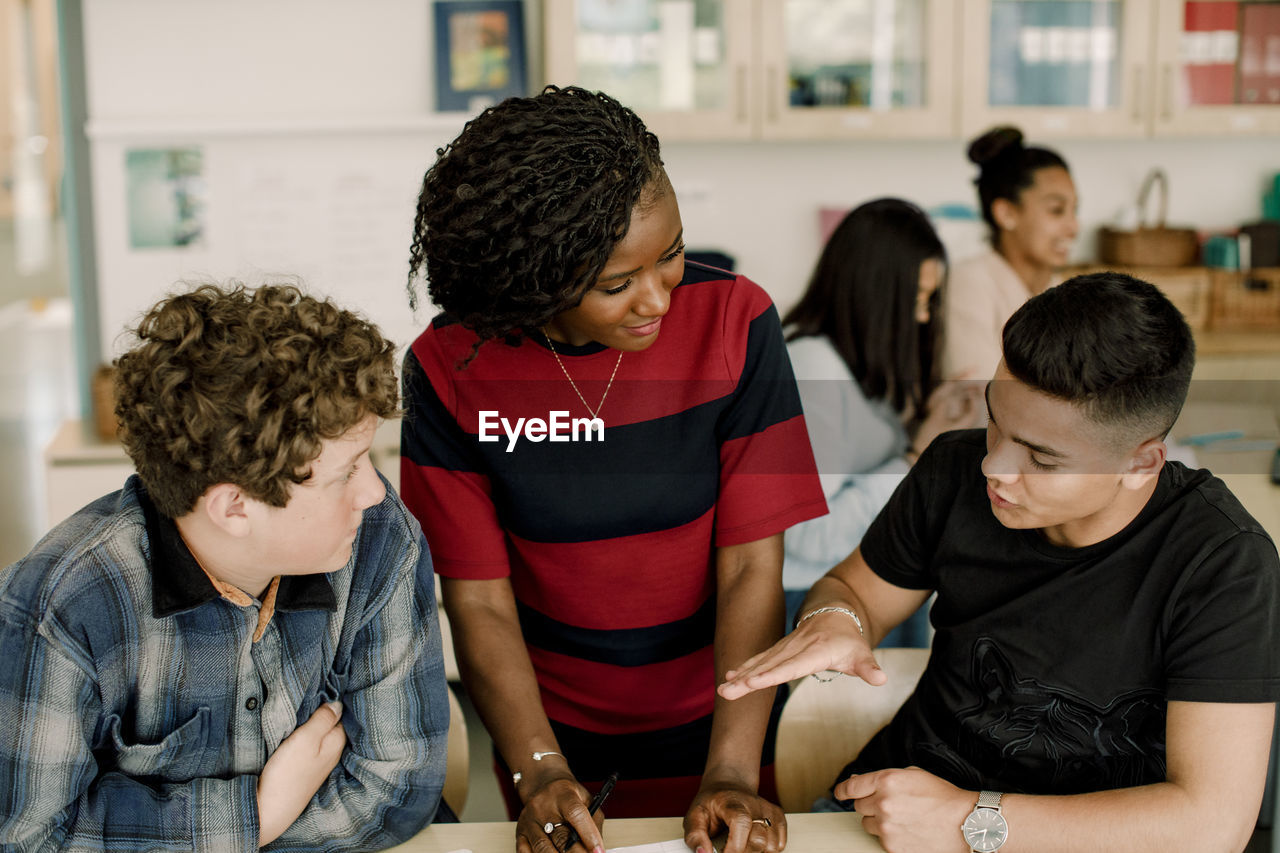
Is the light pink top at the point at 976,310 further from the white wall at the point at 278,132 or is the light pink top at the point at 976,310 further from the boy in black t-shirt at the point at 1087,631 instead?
the boy in black t-shirt at the point at 1087,631

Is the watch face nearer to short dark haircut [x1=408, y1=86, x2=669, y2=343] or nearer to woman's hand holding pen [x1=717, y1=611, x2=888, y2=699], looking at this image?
woman's hand holding pen [x1=717, y1=611, x2=888, y2=699]

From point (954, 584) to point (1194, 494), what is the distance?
265 mm

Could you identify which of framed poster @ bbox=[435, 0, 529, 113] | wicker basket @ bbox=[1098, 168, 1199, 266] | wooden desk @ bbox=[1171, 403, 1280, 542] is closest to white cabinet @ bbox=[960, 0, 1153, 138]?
wicker basket @ bbox=[1098, 168, 1199, 266]

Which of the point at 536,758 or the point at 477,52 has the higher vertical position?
the point at 477,52

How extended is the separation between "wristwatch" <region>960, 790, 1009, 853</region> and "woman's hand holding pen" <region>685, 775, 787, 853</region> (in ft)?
0.57

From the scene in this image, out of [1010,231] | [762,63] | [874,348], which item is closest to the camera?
[874,348]

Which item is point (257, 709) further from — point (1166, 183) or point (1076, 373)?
point (1166, 183)

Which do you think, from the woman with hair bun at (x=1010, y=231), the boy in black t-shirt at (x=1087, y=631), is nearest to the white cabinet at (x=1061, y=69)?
the woman with hair bun at (x=1010, y=231)

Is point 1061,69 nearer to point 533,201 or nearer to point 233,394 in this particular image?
point 533,201

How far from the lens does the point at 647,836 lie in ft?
3.68

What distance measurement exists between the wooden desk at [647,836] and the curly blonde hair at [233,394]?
390mm

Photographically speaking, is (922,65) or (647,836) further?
(922,65)

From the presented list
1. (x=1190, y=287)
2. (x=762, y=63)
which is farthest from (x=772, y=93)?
(x=1190, y=287)

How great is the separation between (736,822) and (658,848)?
0.08 m
